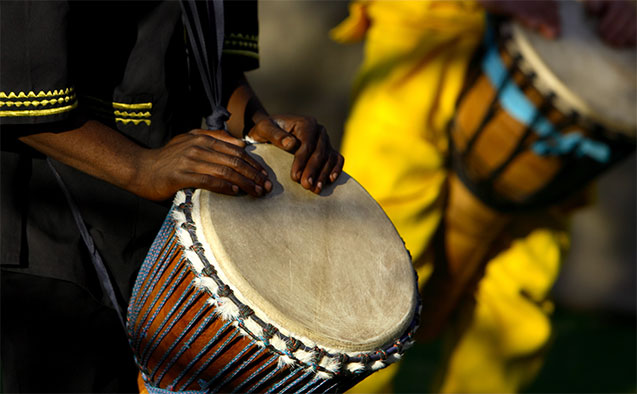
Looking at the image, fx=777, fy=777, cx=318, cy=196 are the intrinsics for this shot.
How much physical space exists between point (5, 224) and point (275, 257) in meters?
0.51

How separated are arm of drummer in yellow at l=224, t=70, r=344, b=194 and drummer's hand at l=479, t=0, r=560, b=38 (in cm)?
91

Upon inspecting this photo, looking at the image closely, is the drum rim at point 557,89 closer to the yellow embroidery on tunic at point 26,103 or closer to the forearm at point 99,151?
the forearm at point 99,151

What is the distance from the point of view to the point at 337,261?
3.90 feet

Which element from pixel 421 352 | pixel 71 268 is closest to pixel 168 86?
pixel 71 268

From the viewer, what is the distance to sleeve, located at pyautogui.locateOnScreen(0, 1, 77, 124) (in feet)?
3.75

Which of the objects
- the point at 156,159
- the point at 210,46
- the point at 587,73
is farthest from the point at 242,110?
the point at 587,73

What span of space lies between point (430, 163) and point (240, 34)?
0.78 m

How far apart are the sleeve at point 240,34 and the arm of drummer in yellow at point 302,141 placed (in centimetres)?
17

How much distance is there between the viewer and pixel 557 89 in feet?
6.40

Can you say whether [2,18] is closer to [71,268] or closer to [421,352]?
[71,268]

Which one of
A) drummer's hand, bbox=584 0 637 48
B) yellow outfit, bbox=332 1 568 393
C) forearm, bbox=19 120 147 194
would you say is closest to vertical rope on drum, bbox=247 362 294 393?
forearm, bbox=19 120 147 194

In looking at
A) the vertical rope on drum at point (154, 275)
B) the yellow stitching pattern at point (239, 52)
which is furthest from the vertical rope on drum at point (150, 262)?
the yellow stitching pattern at point (239, 52)

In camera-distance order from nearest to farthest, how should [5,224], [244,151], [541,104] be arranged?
[244,151] → [5,224] → [541,104]

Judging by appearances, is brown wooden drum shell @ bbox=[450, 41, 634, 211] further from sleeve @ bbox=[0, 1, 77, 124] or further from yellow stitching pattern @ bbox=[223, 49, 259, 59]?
sleeve @ bbox=[0, 1, 77, 124]
